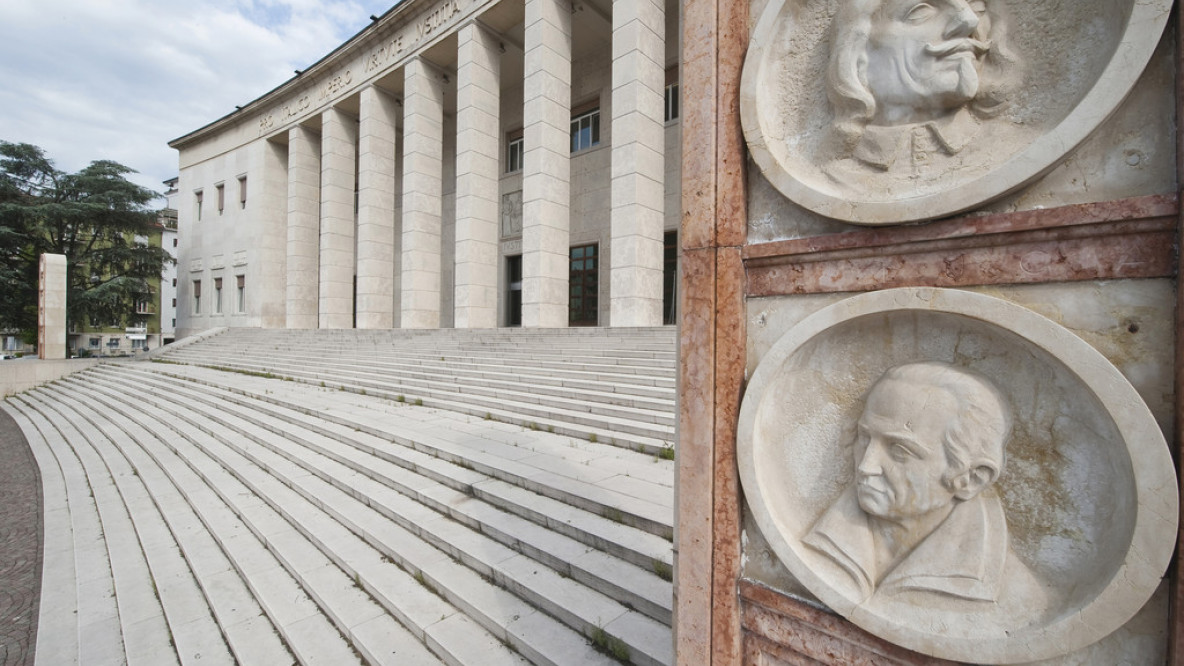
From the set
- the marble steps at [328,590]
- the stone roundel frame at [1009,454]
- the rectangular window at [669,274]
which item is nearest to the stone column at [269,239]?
the rectangular window at [669,274]

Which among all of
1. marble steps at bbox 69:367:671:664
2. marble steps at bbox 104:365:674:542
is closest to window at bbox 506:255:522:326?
marble steps at bbox 104:365:674:542

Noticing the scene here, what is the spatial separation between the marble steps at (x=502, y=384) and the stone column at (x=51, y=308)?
35.2 ft

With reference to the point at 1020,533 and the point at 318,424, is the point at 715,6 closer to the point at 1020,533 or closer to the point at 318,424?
the point at 1020,533

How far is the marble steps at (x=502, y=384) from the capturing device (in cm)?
579

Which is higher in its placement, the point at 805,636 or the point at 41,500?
the point at 805,636

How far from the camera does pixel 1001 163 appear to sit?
1.15 m

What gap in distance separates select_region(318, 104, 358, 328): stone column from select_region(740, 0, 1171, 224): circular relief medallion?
63.6 ft

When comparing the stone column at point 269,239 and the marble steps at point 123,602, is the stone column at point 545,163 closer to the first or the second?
the marble steps at point 123,602

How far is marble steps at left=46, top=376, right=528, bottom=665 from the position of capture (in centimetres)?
274

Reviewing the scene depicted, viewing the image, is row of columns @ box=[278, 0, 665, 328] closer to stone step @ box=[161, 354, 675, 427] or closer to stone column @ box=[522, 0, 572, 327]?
stone column @ box=[522, 0, 572, 327]

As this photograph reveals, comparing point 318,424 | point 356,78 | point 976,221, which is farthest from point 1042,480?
point 356,78

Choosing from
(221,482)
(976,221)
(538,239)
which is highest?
(538,239)

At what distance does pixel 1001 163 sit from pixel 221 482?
6839 millimetres

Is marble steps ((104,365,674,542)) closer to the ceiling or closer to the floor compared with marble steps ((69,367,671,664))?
closer to the ceiling
